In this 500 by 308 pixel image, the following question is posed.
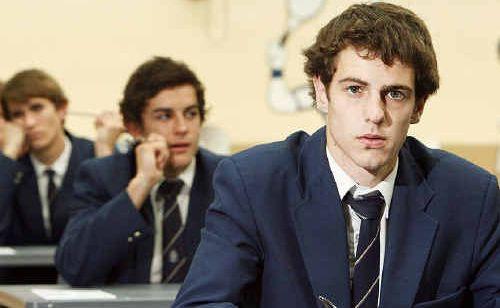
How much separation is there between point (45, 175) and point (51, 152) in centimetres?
17

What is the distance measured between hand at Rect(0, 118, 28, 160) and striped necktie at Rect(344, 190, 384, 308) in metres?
2.81

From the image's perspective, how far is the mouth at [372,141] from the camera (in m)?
1.94

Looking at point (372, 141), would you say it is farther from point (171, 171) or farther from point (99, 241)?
point (171, 171)

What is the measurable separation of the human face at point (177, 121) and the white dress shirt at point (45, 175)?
40.1 inches

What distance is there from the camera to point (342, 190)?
2.04 m

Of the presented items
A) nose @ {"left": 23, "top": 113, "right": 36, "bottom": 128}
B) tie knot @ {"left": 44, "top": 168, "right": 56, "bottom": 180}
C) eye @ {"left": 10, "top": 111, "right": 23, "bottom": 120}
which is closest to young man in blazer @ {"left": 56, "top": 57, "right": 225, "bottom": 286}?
tie knot @ {"left": 44, "top": 168, "right": 56, "bottom": 180}

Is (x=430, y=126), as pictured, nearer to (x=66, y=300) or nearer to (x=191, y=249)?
(x=191, y=249)

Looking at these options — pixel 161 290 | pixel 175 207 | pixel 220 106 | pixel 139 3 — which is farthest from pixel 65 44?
pixel 161 290

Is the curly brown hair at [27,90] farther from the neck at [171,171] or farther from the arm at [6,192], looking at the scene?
the neck at [171,171]

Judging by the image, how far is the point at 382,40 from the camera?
1914mm

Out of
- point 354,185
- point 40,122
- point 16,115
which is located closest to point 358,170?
point 354,185

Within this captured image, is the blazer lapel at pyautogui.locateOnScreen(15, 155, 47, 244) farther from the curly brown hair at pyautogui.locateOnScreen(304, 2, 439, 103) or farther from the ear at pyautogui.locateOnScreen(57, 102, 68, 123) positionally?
the curly brown hair at pyautogui.locateOnScreen(304, 2, 439, 103)

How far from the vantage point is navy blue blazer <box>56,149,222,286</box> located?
3.23 metres

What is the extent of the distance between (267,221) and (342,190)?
0.52 ft
